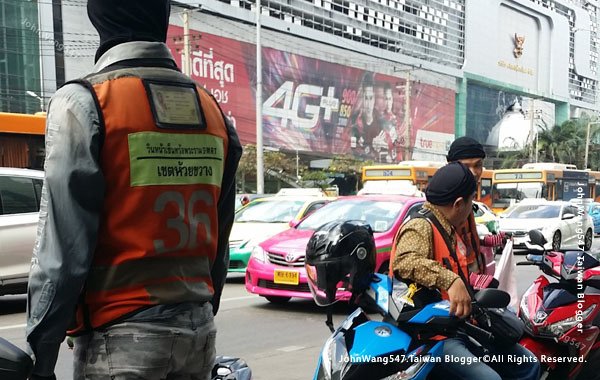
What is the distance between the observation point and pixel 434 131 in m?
72.1

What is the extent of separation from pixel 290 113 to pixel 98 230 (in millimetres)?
53347

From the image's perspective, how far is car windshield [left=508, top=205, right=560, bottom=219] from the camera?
17156 mm

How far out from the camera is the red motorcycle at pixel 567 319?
12.5ft

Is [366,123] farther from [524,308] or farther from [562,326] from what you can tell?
[562,326]

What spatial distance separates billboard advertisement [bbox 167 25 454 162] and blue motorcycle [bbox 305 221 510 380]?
3951 centimetres

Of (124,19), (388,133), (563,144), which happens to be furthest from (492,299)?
(563,144)

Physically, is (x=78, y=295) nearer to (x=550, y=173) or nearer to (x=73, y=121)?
(x=73, y=121)

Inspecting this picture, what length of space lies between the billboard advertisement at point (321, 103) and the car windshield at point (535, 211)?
89.3ft

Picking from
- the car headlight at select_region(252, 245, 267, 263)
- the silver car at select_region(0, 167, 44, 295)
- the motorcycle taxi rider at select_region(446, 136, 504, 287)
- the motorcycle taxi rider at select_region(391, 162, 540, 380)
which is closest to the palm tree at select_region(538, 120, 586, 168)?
the car headlight at select_region(252, 245, 267, 263)

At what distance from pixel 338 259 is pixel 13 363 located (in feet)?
4.43

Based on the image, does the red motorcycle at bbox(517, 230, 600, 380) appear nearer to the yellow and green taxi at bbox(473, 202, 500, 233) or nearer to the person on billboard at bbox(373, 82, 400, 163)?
the yellow and green taxi at bbox(473, 202, 500, 233)

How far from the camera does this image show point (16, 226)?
7.59 m

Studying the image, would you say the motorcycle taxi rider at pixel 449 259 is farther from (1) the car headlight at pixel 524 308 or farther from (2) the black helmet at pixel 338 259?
(1) the car headlight at pixel 524 308

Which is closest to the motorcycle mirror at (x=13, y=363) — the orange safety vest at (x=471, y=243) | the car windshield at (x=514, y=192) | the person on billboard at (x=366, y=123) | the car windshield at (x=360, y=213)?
the orange safety vest at (x=471, y=243)
